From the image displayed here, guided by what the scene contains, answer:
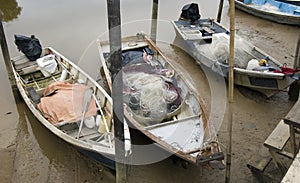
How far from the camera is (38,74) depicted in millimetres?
6223

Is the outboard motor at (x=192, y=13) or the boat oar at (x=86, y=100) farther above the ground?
the outboard motor at (x=192, y=13)

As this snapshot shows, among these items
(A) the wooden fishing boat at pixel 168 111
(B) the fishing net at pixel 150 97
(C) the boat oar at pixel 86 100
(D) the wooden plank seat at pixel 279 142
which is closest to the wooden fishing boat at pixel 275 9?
(A) the wooden fishing boat at pixel 168 111

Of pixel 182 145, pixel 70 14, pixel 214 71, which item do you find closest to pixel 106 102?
pixel 182 145

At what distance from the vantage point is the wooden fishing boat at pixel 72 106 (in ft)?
14.1

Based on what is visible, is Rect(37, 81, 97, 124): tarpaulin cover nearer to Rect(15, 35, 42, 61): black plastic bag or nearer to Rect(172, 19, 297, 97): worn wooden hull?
Rect(15, 35, 42, 61): black plastic bag

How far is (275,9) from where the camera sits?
29.9ft

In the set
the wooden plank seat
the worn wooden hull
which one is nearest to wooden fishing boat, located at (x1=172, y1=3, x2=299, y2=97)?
the worn wooden hull

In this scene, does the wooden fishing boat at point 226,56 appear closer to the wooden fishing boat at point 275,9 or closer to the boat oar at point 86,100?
the wooden fishing boat at point 275,9

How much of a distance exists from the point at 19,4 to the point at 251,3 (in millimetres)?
7218

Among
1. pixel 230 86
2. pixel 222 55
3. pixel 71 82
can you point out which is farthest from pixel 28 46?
pixel 230 86

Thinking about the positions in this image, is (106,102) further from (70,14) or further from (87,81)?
(70,14)

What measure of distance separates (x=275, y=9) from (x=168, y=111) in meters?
5.88

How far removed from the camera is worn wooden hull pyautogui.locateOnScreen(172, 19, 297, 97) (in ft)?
18.3

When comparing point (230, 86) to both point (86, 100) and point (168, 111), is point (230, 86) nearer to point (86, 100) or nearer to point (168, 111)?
point (168, 111)
